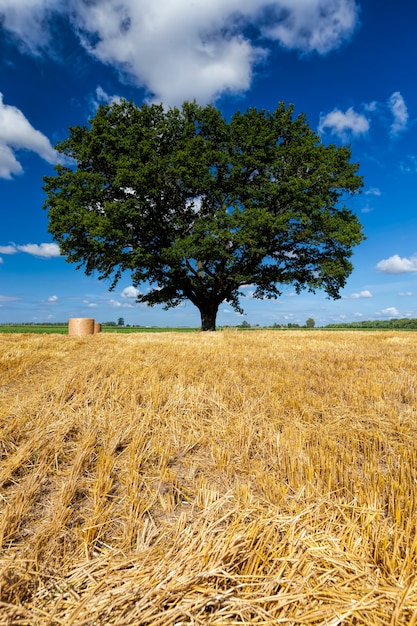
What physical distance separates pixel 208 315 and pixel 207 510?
25175mm

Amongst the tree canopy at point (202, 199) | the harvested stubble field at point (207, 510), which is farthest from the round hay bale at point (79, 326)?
the harvested stubble field at point (207, 510)

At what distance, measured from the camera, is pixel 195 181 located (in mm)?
22172

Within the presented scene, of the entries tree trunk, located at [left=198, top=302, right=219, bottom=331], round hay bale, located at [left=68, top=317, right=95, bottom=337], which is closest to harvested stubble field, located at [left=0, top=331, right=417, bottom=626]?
round hay bale, located at [left=68, top=317, right=95, bottom=337]

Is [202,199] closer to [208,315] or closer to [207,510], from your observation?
[208,315]

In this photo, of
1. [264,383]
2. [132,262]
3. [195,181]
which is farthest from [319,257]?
[264,383]

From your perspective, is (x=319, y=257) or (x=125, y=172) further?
(x=319, y=257)

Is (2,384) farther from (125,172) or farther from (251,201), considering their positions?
(251,201)

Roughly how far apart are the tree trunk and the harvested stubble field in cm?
2261

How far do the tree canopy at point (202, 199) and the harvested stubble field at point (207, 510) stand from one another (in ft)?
58.9

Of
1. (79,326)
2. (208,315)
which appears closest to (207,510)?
(79,326)

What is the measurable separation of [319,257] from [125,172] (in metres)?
14.6

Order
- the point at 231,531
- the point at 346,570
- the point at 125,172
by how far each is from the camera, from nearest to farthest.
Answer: the point at 346,570 < the point at 231,531 < the point at 125,172

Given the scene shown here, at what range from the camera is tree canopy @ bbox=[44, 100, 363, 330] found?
2153 centimetres

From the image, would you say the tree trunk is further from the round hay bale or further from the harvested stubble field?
the harvested stubble field
